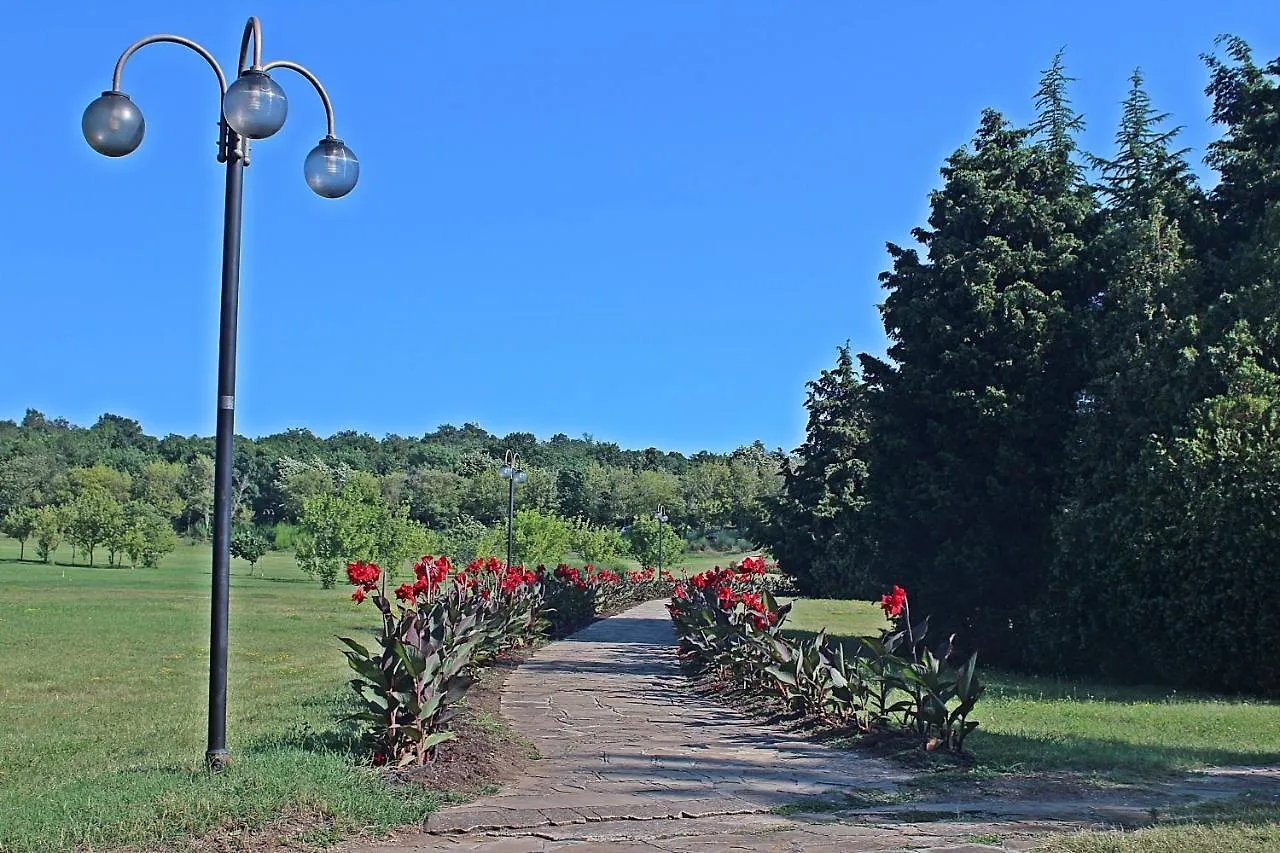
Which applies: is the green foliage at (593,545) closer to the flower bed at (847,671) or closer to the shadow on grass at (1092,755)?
the flower bed at (847,671)

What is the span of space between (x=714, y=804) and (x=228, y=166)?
5006 mm

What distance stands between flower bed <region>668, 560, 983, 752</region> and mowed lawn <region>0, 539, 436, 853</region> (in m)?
4.10

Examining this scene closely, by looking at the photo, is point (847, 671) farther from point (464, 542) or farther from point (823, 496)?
point (464, 542)

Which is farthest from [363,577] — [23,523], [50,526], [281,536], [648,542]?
[281,536]

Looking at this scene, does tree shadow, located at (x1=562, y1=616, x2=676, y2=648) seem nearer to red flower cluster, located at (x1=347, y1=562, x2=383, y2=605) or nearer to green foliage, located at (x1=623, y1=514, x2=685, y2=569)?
red flower cluster, located at (x1=347, y1=562, x2=383, y2=605)

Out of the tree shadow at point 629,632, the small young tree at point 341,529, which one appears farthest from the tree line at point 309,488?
the tree shadow at point 629,632

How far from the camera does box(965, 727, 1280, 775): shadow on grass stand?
27.0 ft

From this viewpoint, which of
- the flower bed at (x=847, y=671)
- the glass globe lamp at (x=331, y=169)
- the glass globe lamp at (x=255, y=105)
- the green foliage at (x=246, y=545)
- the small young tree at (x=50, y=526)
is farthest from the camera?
the green foliage at (x=246, y=545)

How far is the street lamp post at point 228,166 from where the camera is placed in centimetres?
627

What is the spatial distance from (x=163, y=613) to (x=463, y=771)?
26.8m

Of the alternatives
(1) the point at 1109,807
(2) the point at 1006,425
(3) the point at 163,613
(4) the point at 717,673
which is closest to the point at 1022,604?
(2) the point at 1006,425

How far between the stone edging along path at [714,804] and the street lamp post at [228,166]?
5.59 ft

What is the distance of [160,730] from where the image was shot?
10.9 metres

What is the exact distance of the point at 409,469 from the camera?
9694cm
